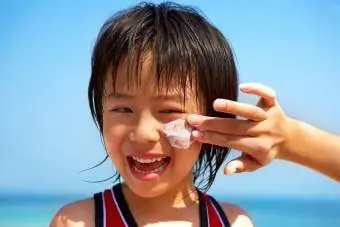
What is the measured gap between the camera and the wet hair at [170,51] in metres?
2.73

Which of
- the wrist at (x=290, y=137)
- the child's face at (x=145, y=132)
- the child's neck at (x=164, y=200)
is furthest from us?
the child's neck at (x=164, y=200)

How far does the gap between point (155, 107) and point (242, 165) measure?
0.52 m

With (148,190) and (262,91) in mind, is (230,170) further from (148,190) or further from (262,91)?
(148,190)

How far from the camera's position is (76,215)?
9.50 ft

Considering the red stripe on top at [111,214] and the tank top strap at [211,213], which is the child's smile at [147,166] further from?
the tank top strap at [211,213]

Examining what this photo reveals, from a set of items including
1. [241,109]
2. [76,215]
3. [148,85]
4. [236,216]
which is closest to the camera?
[241,109]

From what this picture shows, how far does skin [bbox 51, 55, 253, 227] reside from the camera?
262 cm

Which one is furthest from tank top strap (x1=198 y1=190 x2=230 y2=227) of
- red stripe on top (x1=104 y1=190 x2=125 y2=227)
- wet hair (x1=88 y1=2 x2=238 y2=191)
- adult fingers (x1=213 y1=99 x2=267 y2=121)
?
adult fingers (x1=213 y1=99 x2=267 y2=121)

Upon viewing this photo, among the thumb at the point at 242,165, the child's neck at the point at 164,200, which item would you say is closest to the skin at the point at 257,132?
the thumb at the point at 242,165

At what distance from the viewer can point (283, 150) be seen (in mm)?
2555

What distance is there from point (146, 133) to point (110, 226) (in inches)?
24.4

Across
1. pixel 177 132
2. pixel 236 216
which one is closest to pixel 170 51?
pixel 177 132

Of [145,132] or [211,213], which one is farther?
[211,213]

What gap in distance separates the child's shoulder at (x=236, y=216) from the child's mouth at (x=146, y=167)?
2.05 feet
